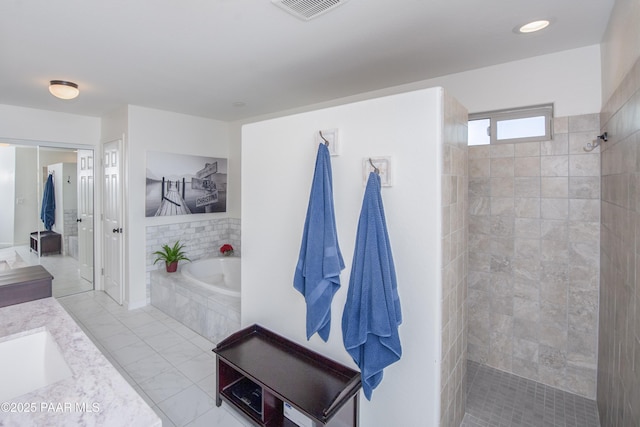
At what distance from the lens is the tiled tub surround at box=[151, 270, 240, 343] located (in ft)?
9.39

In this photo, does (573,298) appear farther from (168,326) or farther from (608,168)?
(168,326)

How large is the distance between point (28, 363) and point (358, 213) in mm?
1521

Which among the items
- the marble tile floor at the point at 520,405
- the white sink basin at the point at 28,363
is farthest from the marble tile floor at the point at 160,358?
the marble tile floor at the point at 520,405

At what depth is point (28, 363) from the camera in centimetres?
116

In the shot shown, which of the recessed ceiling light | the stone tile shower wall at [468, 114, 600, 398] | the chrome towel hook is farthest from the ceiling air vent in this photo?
the chrome towel hook

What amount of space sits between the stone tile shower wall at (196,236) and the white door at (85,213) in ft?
3.93

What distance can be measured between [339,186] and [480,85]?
1666 millimetres

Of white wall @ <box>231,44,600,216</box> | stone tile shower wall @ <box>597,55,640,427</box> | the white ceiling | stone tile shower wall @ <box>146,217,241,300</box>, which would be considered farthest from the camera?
stone tile shower wall @ <box>146,217,241,300</box>

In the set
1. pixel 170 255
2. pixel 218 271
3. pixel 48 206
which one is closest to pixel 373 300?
pixel 170 255

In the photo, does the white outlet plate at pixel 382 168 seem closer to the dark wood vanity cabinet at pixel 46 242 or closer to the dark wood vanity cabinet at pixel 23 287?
the dark wood vanity cabinet at pixel 23 287

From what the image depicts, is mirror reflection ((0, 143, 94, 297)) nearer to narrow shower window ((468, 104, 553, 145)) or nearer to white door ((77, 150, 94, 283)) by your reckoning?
white door ((77, 150, 94, 283))

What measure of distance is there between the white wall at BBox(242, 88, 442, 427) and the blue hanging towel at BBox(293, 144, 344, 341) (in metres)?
0.12

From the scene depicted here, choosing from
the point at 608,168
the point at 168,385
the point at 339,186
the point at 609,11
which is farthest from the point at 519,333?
the point at 168,385

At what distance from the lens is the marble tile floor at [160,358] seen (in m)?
2.09
